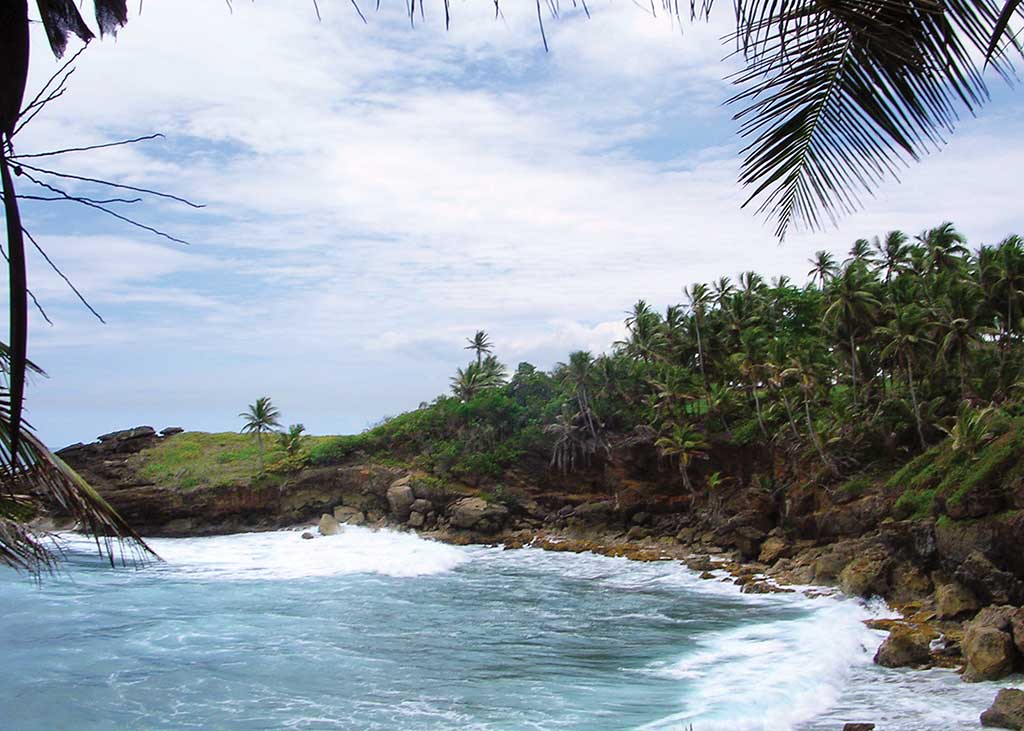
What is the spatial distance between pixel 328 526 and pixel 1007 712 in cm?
3680

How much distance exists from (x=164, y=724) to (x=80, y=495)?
50.6 feet

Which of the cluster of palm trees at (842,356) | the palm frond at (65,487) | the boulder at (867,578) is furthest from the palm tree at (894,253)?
the palm frond at (65,487)

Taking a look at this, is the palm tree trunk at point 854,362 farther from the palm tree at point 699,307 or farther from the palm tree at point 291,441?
the palm tree at point 291,441

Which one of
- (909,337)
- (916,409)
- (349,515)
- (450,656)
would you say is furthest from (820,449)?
(349,515)

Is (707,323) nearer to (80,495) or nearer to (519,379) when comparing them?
(519,379)

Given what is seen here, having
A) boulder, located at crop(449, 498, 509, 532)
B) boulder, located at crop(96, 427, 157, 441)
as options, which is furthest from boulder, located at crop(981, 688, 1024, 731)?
boulder, located at crop(96, 427, 157, 441)

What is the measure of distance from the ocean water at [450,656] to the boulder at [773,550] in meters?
3.77

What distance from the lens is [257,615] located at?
26438 millimetres

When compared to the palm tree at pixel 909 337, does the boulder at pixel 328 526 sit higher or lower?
lower

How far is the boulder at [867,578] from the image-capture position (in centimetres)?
2545

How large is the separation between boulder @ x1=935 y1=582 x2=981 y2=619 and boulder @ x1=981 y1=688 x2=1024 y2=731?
26.0 feet

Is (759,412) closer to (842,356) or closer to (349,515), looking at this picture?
(842,356)

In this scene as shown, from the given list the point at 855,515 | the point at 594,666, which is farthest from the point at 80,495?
the point at 855,515

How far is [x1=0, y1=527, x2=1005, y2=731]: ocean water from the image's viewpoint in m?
15.6
